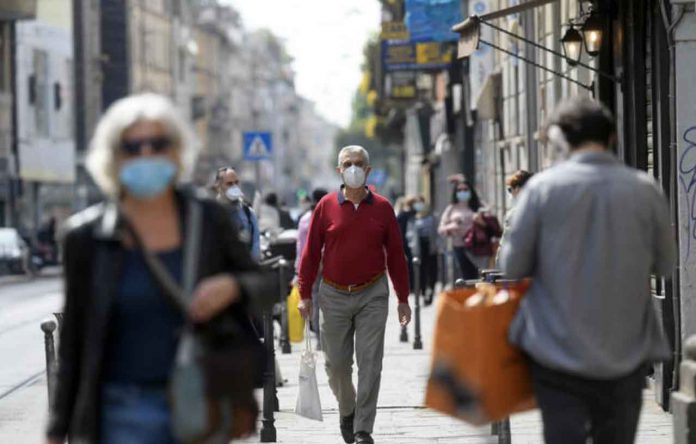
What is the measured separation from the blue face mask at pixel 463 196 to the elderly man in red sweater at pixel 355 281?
14.1m

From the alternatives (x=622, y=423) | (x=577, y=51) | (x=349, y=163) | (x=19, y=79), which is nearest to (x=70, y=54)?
(x=19, y=79)

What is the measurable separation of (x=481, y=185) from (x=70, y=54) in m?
39.6

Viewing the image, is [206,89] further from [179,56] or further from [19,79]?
[19,79]

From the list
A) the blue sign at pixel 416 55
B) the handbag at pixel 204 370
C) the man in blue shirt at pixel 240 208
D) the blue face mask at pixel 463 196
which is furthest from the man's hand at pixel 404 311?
the blue sign at pixel 416 55

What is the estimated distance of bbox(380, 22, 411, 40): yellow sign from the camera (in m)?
40.3

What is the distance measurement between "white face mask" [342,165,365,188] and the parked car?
39810 mm

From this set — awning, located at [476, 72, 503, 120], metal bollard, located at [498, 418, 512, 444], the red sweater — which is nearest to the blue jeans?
metal bollard, located at [498, 418, 512, 444]

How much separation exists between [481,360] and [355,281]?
5.20m

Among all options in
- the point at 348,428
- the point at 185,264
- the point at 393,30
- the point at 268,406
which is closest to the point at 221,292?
the point at 185,264

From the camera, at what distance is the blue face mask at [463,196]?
2683 cm

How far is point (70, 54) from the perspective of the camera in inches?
2940

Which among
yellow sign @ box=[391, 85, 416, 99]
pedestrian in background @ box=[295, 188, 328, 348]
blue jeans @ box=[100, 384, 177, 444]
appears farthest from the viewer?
yellow sign @ box=[391, 85, 416, 99]

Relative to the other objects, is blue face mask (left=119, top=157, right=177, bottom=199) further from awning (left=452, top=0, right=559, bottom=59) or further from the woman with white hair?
awning (left=452, top=0, right=559, bottom=59)

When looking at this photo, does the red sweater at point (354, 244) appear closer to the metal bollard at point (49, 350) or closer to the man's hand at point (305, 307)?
the man's hand at point (305, 307)
